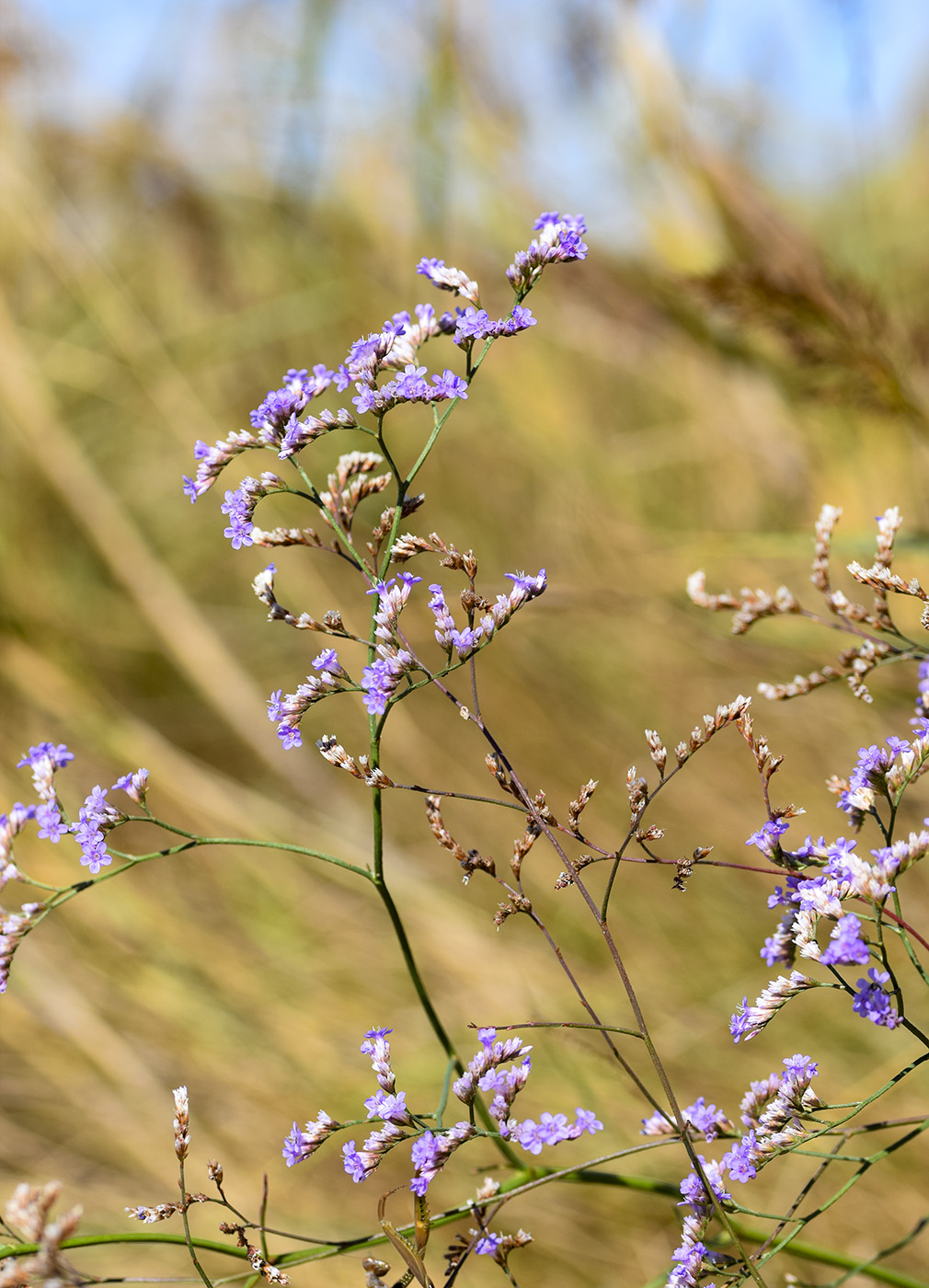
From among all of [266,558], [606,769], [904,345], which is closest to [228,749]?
[266,558]

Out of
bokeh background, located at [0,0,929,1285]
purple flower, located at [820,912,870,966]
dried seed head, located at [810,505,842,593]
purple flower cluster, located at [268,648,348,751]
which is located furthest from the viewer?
bokeh background, located at [0,0,929,1285]

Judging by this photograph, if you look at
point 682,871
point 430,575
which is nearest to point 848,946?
point 682,871

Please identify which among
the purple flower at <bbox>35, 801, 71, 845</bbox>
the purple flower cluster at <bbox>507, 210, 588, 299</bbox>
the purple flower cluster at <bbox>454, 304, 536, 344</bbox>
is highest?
the purple flower cluster at <bbox>507, 210, 588, 299</bbox>

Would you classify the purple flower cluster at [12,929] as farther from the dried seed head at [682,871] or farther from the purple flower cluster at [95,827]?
the dried seed head at [682,871]

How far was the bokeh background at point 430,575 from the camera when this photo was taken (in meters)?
2.26

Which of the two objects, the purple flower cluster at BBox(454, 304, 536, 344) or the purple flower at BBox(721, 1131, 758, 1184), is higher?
the purple flower cluster at BBox(454, 304, 536, 344)

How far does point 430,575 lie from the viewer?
385 cm

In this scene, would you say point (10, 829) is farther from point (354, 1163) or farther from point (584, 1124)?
point (584, 1124)

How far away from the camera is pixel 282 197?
3.51 metres

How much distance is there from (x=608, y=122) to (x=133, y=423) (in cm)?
235

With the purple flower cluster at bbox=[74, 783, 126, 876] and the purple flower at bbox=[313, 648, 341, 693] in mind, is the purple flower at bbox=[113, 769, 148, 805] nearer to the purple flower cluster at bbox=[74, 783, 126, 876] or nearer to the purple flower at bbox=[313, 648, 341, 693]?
the purple flower cluster at bbox=[74, 783, 126, 876]

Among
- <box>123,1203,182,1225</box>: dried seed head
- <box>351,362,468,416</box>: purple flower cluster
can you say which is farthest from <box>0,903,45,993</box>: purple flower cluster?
<box>351,362,468,416</box>: purple flower cluster

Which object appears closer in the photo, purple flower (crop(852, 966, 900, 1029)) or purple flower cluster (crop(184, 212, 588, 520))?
purple flower (crop(852, 966, 900, 1029))

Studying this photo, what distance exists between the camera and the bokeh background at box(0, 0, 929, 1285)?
2.26 meters
